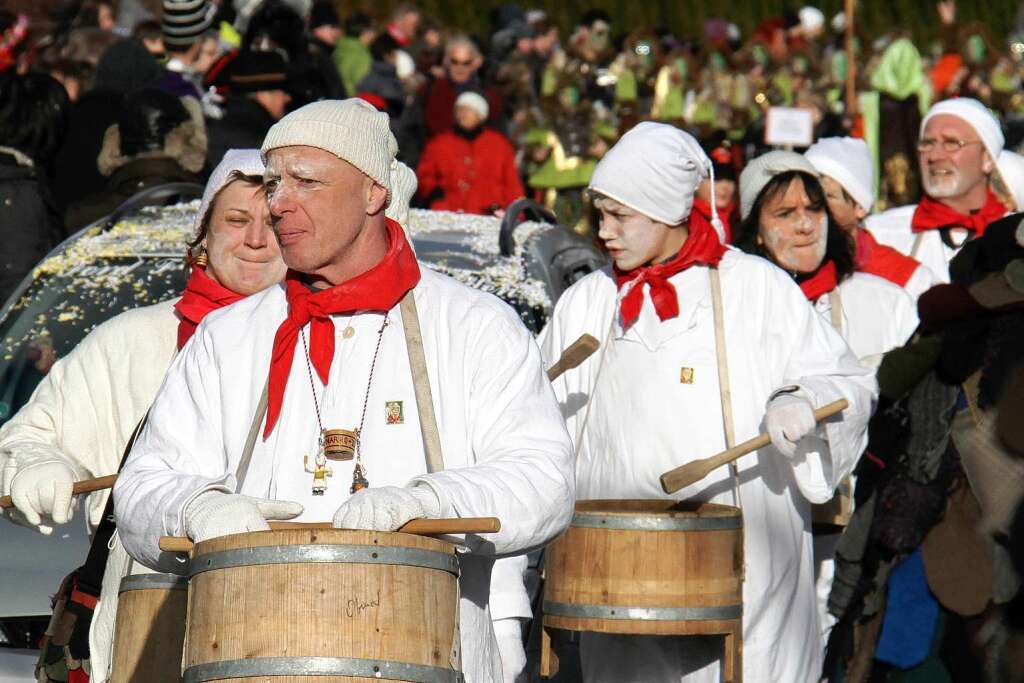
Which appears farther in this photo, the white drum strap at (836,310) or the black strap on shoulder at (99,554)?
the white drum strap at (836,310)

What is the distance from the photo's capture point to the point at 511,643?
5.30 metres

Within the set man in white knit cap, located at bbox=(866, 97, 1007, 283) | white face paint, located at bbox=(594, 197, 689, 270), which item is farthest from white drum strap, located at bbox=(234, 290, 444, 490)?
man in white knit cap, located at bbox=(866, 97, 1007, 283)

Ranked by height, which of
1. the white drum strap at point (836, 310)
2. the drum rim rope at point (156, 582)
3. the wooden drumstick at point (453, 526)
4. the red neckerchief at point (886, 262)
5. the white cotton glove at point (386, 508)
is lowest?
the drum rim rope at point (156, 582)

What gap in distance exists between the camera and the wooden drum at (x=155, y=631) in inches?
202

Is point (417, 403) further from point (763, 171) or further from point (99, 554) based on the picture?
point (763, 171)

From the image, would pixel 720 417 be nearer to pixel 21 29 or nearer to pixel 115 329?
pixel 115 329

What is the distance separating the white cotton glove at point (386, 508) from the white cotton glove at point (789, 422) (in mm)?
2278

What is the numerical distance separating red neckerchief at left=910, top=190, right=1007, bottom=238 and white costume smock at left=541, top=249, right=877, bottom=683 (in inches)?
130

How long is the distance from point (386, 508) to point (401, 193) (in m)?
2.69

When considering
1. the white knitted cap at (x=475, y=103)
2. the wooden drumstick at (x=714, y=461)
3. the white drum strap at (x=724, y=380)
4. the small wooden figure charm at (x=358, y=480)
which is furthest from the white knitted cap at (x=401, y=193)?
the white knitted cap at (x=475, y=103)

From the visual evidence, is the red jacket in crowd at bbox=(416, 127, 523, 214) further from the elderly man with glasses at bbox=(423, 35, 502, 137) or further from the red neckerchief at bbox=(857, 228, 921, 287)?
the red neckerchief at bbox=(857, 228, 921, 287)

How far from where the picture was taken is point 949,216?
10.1 metres

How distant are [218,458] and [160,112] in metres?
5.88

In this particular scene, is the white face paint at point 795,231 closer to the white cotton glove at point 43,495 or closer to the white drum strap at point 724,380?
the white drum strap at point 724,380
